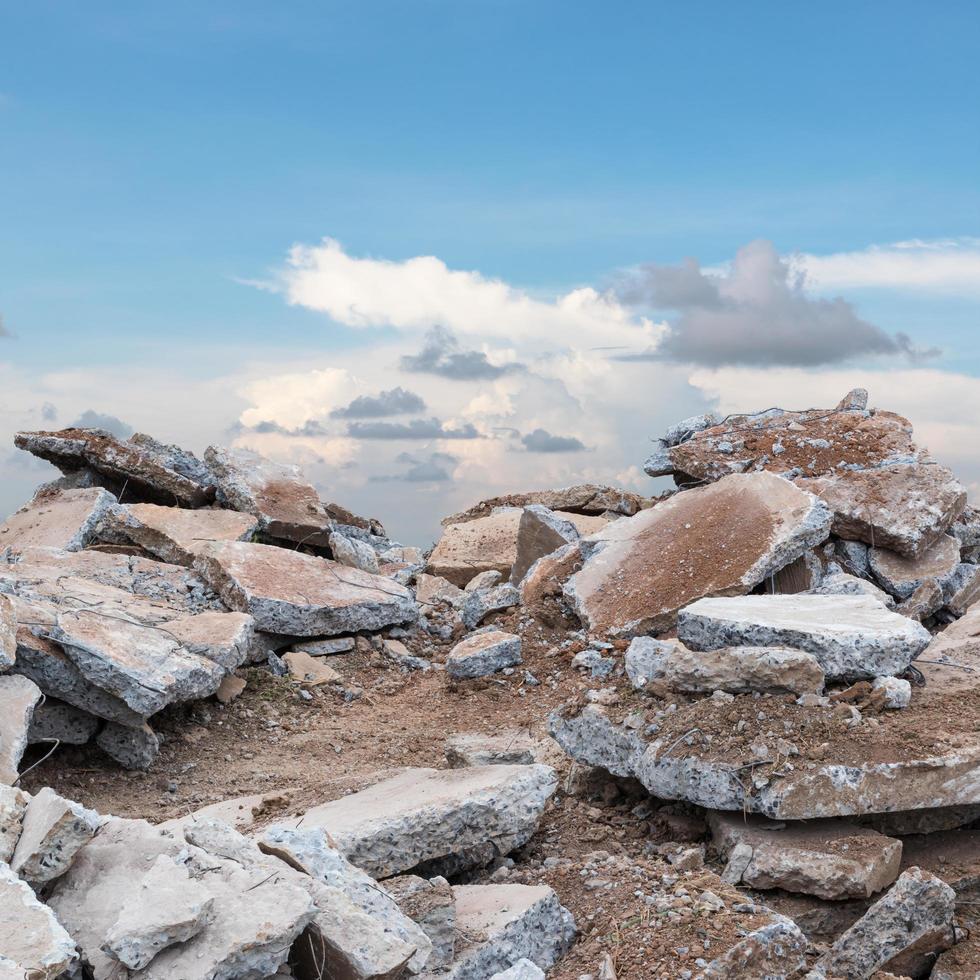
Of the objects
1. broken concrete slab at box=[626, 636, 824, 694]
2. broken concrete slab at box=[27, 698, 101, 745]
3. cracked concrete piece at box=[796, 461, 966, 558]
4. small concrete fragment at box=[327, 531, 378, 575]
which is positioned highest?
cracked concrete piece at box=[796, 461, 966, 558]

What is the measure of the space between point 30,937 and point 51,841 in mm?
491

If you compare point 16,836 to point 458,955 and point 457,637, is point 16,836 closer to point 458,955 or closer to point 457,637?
point 458,955

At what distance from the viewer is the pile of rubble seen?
3811 millimetres

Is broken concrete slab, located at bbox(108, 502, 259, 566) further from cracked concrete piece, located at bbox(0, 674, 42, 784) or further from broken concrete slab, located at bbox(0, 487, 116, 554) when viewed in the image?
cracked concrete piece, located at bbox(0, 674, 42, 784)

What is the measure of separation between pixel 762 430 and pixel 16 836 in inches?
346

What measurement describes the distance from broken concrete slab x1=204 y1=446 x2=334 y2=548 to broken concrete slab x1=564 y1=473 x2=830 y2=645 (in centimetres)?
308

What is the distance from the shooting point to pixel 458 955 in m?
4.02

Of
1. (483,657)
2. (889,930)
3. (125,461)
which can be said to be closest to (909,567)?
(483,657)

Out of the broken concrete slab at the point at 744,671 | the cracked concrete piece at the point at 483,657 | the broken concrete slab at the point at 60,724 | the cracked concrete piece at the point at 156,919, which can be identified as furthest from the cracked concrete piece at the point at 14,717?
the broken concrete slab at the point at 744,671

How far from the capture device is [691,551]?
8.89 meters

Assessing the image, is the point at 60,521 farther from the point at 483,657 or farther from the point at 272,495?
the point at 483,657

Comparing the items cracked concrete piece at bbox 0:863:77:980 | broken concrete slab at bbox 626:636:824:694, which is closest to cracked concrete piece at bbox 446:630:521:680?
broken concrete slab at bbox 626:636:824:694

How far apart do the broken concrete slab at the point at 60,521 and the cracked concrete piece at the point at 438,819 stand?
6.24 meters

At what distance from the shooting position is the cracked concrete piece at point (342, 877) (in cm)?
377
